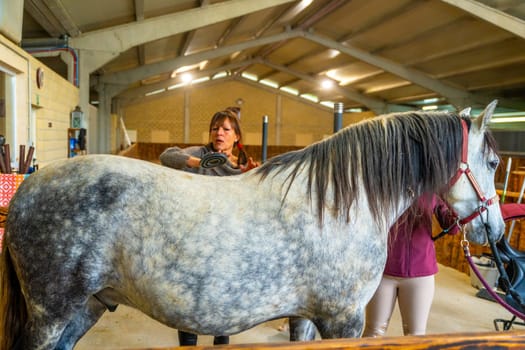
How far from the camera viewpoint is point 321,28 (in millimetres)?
8266

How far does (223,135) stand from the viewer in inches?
67.1

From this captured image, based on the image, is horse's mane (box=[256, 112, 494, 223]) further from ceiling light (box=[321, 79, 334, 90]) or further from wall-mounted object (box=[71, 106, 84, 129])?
ceiling light (box=[321, 79, 334, 90])

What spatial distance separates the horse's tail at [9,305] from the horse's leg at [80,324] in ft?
0.43

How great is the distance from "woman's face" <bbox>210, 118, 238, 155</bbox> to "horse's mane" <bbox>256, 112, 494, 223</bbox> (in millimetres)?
641

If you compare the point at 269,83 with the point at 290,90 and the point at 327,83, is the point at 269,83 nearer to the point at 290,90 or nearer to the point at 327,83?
the point at 290,90

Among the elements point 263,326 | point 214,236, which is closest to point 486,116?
point 214,236

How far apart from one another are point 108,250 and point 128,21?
212 inches

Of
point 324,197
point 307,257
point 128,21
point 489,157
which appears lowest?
point 307,257

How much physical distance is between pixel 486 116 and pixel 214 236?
893 millimetres

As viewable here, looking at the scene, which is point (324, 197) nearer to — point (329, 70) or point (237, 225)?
point (237, 225)

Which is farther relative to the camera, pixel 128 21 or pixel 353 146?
pixel 128 21

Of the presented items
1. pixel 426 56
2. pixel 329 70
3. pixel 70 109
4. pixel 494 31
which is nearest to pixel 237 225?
pixel 70 109

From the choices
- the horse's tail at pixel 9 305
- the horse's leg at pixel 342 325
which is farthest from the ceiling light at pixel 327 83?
the horse's tail at pixel 9 305

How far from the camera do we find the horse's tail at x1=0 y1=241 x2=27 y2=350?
3.46 ft
